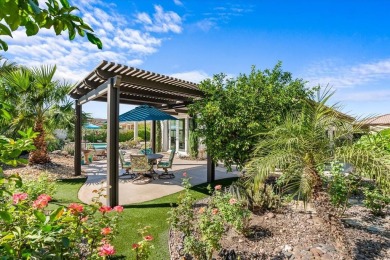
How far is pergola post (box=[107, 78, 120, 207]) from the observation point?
6582 millimetres

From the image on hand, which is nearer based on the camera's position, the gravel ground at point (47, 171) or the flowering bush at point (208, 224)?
the flowering bush at point (208, 224)

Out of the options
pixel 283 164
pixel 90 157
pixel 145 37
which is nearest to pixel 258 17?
pixel 145 37

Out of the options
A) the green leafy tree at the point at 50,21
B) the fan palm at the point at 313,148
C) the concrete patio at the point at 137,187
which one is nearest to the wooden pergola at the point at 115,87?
the concrete patio at the point at 137,187

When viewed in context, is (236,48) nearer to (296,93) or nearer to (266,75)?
(266,75)

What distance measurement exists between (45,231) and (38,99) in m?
11.8

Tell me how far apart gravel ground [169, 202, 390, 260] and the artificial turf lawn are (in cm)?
29

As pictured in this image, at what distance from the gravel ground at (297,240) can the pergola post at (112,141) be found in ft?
8.32

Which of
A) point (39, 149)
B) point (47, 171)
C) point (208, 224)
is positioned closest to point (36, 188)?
point (208, 224)

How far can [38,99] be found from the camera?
420 inches

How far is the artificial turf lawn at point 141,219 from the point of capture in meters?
4.40

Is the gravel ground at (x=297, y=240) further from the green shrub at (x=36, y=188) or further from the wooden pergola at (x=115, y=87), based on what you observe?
the green shrub at (x=36, y=188)

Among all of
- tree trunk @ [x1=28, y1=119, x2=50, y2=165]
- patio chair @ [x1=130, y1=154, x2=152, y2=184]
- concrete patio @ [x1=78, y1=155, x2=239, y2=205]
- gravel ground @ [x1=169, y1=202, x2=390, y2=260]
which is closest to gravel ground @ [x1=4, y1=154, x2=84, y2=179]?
tree trunk @ [x1=28, y1=119, x2=50, y2=165]

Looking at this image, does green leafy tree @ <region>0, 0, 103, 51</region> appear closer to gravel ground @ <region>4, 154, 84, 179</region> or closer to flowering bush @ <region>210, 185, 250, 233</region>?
flowering bush @ <region>210, 185, 250, 233</region>

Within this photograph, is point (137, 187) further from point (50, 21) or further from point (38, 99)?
point (50, 21)
